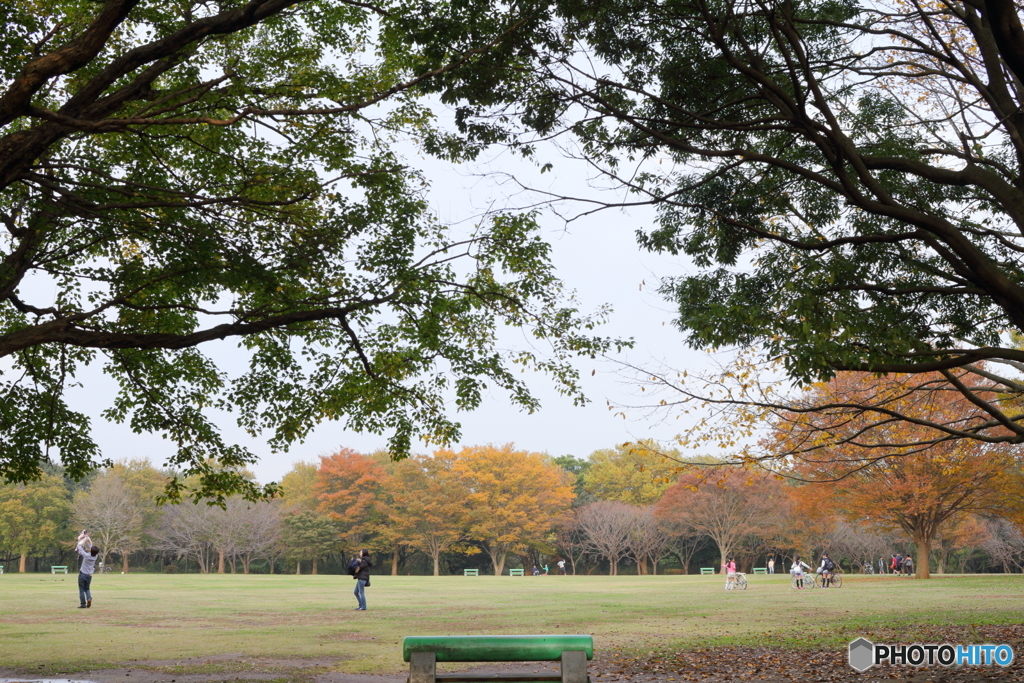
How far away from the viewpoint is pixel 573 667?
20.2ft

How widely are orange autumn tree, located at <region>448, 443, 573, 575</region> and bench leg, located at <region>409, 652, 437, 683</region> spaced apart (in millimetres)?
56843

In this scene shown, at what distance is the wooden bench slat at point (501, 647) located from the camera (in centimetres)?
607

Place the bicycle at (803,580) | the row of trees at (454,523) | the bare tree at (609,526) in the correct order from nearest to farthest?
1. the bicycle at (803,580)
2. the row of trees at (454,523)
3. the bare tree at (609,526)

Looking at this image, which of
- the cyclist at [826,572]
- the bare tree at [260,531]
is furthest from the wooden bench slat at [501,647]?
the bare tree at [260,531]

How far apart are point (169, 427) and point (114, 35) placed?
19.3 feet

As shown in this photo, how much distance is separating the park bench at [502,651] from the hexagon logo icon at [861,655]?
16.7ft

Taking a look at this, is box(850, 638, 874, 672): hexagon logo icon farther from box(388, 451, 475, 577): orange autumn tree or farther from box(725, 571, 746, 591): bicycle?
box(388, 451, 475, 577): orange autumn tree

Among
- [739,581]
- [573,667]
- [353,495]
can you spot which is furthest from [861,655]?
[353,495]

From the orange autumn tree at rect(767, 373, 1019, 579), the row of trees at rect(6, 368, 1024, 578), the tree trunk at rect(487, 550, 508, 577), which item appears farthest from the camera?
the tree trunk at rect(487, 550, 508, 577)

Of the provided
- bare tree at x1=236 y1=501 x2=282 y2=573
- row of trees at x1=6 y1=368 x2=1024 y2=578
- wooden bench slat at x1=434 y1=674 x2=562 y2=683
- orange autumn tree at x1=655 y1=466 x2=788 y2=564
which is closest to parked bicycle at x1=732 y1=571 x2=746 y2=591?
row of trees at x1=6 y1=368 x2=1024 y2=578

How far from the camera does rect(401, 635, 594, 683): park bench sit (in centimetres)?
608

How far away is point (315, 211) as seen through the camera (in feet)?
38.2

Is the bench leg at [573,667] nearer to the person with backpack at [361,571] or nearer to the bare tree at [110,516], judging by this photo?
the person with backpack at [361,571]

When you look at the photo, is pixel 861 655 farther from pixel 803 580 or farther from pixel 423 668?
pixel 803 580
